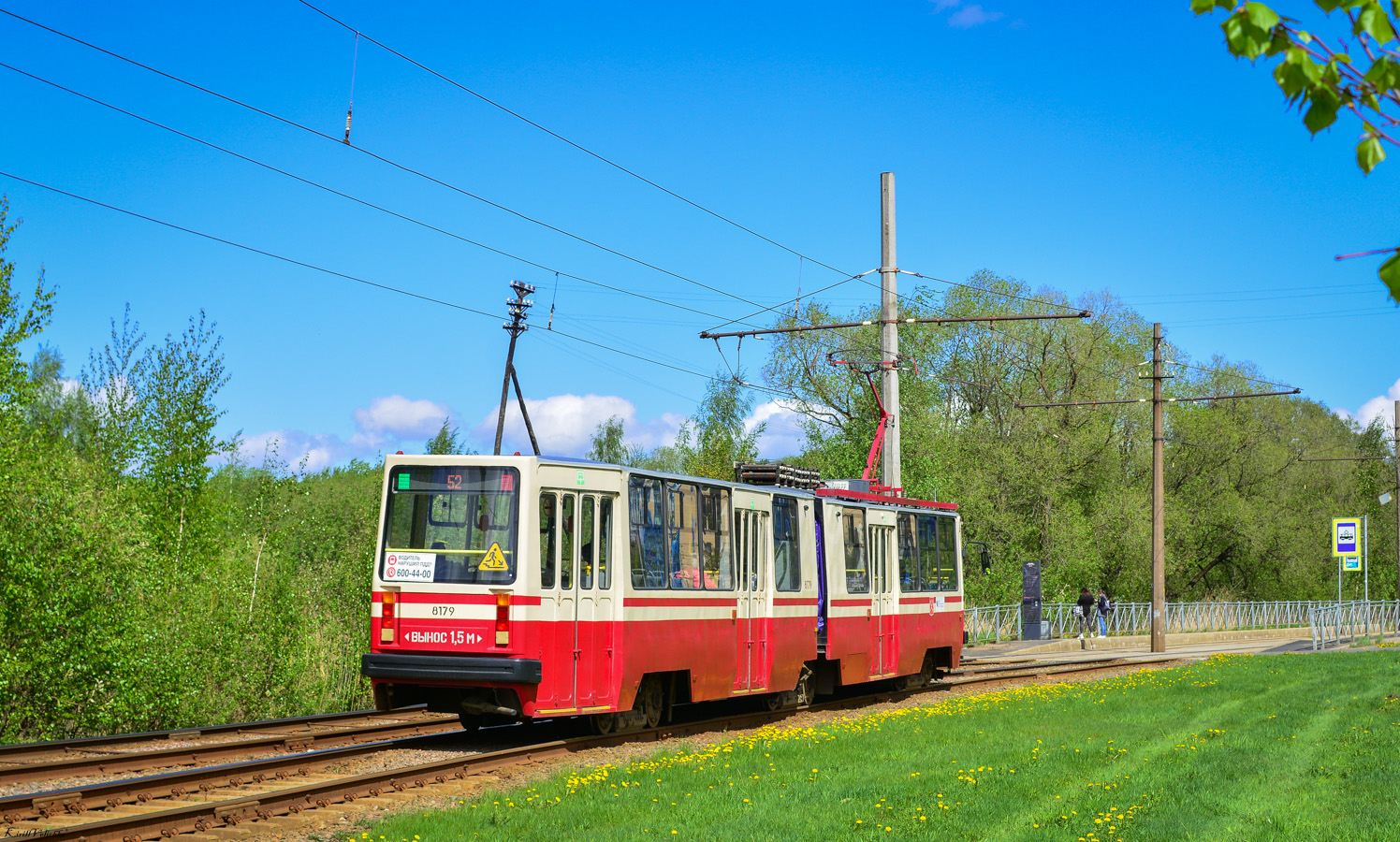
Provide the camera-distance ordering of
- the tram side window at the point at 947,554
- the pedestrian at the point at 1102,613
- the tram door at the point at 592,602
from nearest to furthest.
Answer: the tram door at the point at 592,602
the tram side window at the point at 947,554
the pedestrian at the point at 1102,613

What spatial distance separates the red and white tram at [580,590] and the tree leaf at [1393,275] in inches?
427

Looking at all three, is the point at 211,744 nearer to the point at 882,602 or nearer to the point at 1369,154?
the point at 882,602

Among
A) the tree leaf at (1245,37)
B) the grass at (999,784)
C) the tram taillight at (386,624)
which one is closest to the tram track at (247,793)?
the grass at (999,784)

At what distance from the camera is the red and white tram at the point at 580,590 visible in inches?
532

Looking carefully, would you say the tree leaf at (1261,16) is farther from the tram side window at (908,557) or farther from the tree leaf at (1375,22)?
the tram side window at (908,557)

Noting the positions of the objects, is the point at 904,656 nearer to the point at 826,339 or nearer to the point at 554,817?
the point at 554,817

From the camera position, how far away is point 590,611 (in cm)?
1417

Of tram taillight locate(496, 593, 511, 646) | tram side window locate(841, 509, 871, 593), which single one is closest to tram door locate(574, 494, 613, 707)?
tram taillight locate(496, 593, 511, 646)

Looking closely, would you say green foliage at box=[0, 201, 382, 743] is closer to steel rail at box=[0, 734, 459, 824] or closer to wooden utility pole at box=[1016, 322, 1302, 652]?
steel rail at box=[0, 734, 459, 824]

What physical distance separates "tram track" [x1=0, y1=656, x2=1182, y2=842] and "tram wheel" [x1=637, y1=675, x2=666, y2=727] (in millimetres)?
745

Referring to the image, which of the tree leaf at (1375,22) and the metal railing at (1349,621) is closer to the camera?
the tree leaf at (1375,22)

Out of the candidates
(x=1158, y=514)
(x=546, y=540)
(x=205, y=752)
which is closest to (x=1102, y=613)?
(x=1158, y=514)

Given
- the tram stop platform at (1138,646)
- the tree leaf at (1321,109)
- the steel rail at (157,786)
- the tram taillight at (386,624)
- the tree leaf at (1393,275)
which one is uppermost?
the tree leaf at (1321,109)

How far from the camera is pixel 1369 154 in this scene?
3.54 m
